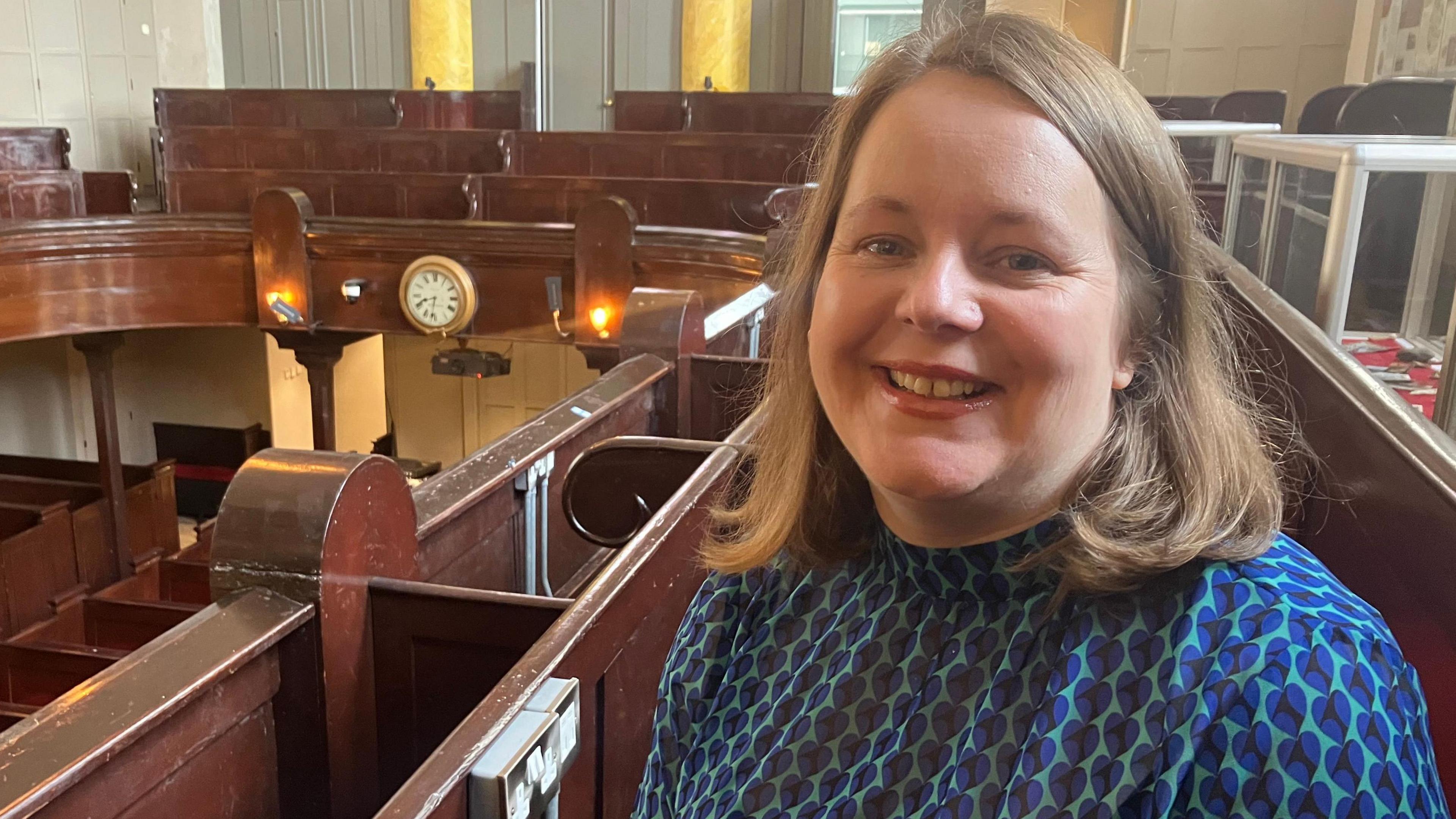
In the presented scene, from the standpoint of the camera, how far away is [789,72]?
10.1 meters

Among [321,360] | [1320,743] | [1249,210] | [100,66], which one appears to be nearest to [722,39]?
[321,360]

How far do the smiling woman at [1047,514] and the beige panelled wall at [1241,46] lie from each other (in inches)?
293

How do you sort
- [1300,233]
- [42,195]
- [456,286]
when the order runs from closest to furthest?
[1300,233] → [456,286] → [42,195]

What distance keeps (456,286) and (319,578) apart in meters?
5.55

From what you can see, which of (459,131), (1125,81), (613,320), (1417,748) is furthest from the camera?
(459,131)

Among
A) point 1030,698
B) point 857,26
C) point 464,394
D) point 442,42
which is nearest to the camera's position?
point 1030,698

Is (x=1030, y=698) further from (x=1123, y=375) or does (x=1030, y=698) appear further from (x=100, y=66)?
(x=100, y=66)

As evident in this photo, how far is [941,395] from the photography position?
84cm

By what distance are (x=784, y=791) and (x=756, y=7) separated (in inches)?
393

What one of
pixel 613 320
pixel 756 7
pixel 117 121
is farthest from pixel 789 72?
pixel 117 121

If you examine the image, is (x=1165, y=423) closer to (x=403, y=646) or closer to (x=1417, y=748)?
(x=1417, y=748)

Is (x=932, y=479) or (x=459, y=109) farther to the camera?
(x=459, y=109)

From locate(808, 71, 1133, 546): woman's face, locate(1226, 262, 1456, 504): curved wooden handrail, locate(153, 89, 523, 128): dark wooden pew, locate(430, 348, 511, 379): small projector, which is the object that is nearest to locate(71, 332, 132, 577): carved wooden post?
locate(153, 89, 523, 128): dark wooden pew

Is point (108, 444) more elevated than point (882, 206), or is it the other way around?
point (882, 206)
